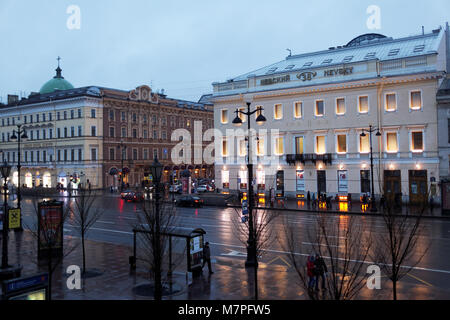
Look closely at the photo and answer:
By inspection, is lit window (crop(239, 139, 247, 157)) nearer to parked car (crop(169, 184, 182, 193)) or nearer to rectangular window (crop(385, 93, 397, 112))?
parked car (crop(169, 184, 182, 193))

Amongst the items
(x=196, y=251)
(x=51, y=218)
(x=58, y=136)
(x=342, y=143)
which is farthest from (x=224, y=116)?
(x=196, y=251)

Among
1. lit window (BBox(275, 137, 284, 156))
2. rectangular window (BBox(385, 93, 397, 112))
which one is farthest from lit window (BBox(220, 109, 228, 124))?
rectangular window (BBox(385, 93, 397, 112))

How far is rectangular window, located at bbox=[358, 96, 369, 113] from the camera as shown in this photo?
4478cm

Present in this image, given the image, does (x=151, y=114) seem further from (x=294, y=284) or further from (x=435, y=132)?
(x=294, y=284)

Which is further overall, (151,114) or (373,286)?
(151,114)

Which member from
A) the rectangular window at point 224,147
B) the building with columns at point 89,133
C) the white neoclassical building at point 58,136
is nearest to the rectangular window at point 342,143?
the rectangular window at point 224,147

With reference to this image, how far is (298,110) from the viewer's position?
4928 centimetres

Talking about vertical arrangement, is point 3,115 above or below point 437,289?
above

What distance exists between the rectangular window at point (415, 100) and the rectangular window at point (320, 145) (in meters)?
9.87

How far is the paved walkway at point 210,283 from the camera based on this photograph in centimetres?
1421

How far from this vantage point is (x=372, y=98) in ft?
145
